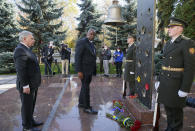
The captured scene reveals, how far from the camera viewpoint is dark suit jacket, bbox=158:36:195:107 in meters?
2.45

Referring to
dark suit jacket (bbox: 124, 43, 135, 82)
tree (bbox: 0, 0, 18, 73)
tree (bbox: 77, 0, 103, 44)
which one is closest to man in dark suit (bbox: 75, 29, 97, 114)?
dark suit jacket (bbox: 124, 43, 135, 82)

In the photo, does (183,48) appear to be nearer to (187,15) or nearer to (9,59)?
(187,15)

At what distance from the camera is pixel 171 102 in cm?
264

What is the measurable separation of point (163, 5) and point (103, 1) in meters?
25.1

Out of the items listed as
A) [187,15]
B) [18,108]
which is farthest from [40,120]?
[187,15]

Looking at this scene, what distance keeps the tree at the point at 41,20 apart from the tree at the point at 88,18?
3.37 m

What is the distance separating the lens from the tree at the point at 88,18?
→ 49.0 ft

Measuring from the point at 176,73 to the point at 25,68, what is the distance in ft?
8.34

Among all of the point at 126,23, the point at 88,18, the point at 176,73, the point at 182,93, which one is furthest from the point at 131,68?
the point at 126,23

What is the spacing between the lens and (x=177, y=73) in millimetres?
2578

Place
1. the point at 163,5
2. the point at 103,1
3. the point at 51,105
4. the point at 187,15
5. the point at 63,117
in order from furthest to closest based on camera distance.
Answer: the point at 103,1 → the point at 163,5 → the point at 187,15 → the point at 51,105 → the point at 63,117

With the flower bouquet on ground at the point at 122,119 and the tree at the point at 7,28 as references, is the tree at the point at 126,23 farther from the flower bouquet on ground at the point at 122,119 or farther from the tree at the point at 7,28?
the flower bouquet on ground at the point at 122,119

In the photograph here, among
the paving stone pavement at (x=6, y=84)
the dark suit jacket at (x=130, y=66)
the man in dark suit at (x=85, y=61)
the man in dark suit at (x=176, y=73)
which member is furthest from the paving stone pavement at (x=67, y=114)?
the paving stone pavement at (x=6, y=84)

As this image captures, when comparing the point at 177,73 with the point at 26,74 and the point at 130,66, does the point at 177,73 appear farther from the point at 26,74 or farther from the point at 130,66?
the point at 26,74
